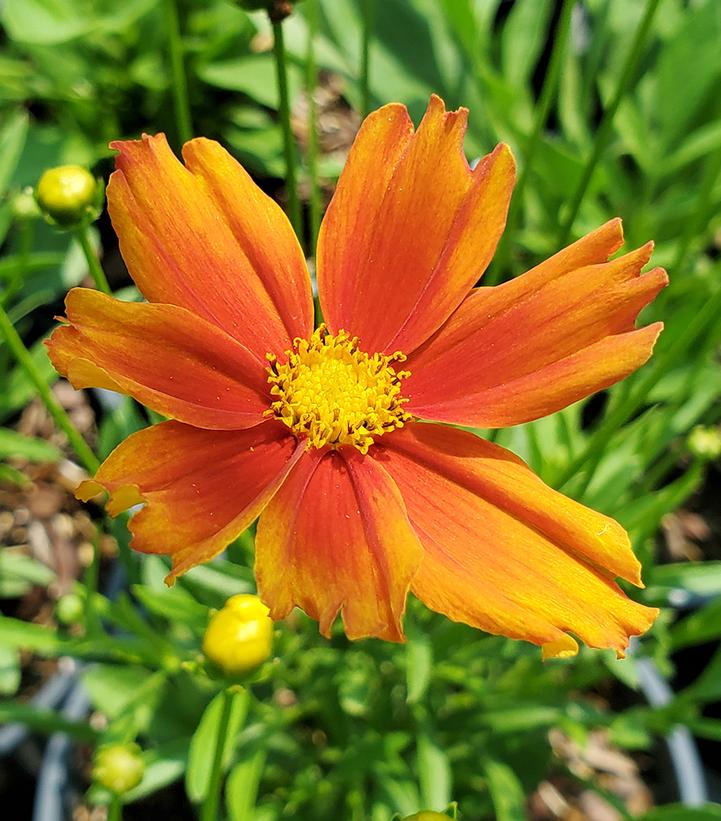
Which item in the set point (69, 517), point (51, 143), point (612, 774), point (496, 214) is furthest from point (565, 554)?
point (51, 143)

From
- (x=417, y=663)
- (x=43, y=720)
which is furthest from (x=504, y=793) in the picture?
(x=43, y=720)

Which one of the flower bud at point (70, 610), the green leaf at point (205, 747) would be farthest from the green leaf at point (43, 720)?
the green leaf at point (205, 747)

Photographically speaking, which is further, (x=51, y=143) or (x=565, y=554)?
(x=51, y=143)

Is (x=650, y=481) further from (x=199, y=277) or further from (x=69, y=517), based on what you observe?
(x=69, y=517)

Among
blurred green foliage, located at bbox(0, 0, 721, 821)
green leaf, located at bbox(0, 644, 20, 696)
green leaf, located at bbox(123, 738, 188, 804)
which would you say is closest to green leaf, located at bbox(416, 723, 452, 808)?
blurred green foliage, located at bbox(0, 0, 721, 821)

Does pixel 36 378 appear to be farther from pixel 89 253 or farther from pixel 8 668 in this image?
pixel 8 668

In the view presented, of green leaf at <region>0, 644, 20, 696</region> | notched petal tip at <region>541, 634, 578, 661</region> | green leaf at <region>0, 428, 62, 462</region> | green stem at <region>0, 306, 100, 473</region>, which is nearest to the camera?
notched petal tip at <region>541, 634, 578, 661</region>

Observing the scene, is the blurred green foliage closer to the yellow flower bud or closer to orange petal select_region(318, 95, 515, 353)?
the yellow flower bud
